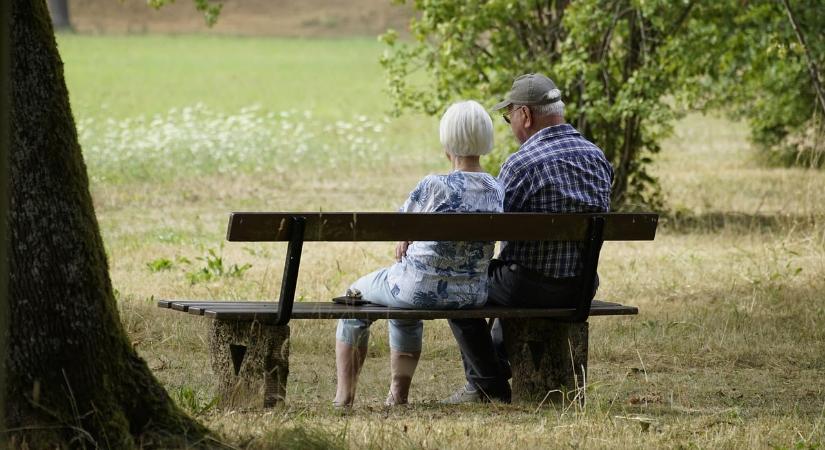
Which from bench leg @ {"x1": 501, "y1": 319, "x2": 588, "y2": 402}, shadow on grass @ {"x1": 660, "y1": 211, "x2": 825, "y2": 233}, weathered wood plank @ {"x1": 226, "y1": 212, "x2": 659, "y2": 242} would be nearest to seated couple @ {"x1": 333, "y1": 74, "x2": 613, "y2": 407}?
bench leg @ {"x1": 501, "y1": 319, "x2": 588, "y2": 402}

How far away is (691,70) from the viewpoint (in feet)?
40.8

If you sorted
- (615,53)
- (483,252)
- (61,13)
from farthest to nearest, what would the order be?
(61,13)
(615,53)
(483,252)

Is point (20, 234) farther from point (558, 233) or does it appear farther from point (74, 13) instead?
point (74, 13)

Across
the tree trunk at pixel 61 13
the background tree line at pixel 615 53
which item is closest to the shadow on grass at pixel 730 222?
the background tree line at pixel 615 53

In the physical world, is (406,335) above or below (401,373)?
above

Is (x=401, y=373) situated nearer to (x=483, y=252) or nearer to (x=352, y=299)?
(x=352, y=299)

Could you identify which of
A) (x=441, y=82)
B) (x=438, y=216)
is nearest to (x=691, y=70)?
(x=441, y=82)

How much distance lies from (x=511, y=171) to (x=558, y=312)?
69 cm

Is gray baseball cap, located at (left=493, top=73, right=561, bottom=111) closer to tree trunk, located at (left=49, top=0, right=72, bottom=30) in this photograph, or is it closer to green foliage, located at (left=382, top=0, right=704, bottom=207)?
green foliage, located at (left=382, top=0, right=704, bottom=207)

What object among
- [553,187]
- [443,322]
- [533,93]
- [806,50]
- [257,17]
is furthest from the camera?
[257,17]

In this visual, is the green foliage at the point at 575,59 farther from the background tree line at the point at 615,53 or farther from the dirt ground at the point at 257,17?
the dirt ground at the point at 257,17

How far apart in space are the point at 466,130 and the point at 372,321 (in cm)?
93

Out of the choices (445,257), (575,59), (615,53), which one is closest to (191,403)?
(445,257)

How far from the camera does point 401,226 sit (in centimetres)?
542
